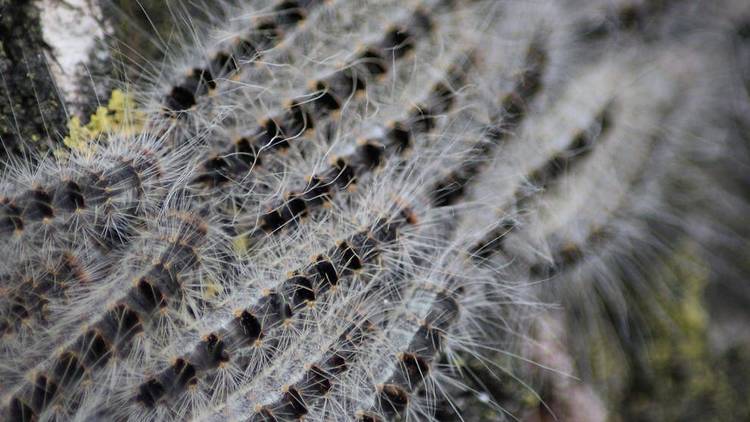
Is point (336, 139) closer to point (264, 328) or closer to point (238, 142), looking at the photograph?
point (238, 142)

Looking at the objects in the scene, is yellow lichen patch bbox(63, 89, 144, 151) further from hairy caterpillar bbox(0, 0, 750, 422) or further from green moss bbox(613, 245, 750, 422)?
green moss bbox(613, 245, 750, 422)

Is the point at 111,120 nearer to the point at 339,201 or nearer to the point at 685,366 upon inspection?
the point at 339,201

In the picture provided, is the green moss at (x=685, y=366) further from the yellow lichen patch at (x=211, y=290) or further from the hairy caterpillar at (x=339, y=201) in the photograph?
the yellow lichen patch at (x=211, y=290)

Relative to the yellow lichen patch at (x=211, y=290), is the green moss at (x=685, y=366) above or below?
below

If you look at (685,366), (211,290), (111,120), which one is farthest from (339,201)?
(685,366)

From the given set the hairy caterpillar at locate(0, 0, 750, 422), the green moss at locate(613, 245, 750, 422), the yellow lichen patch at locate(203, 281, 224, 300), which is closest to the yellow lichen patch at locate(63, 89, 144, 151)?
the hairy caterpillar at locate(0, 0, 750, 422)

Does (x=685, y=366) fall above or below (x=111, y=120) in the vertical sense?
below

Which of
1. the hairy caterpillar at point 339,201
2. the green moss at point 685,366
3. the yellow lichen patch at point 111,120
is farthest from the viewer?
the green moss at point 685,366

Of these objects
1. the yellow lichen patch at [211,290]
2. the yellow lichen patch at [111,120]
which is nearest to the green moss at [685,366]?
the yellow lichen patch at [211,290]
